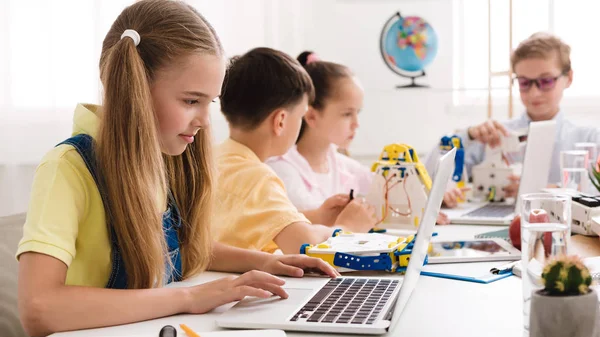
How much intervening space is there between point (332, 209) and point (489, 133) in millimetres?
915

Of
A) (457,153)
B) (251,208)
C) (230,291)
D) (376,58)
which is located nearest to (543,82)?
(457,153)

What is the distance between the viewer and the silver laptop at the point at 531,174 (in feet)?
6.45

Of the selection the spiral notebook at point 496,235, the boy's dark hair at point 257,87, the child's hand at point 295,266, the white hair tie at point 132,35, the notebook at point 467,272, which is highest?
the white hair tie at point 132,35

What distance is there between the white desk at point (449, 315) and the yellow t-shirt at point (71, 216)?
0.15 m

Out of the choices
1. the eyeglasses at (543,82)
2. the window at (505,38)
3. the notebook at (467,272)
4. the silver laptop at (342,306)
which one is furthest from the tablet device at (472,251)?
the window at (505,38)

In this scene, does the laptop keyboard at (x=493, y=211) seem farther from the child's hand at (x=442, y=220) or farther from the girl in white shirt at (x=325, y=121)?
the girl in white shirt at (x=325, y=121)

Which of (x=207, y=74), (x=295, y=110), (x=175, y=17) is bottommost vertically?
(x=295, y=110)

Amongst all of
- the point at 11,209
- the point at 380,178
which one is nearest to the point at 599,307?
the point at 380,178

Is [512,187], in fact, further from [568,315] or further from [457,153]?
[568,315]

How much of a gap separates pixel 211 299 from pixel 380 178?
2.94 feet

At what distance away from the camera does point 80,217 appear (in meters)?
1.17

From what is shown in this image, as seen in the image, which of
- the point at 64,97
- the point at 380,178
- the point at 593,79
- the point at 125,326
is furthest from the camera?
the point at 593,79

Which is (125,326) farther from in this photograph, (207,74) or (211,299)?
(207,74)

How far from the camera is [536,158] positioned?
2.02 metres
